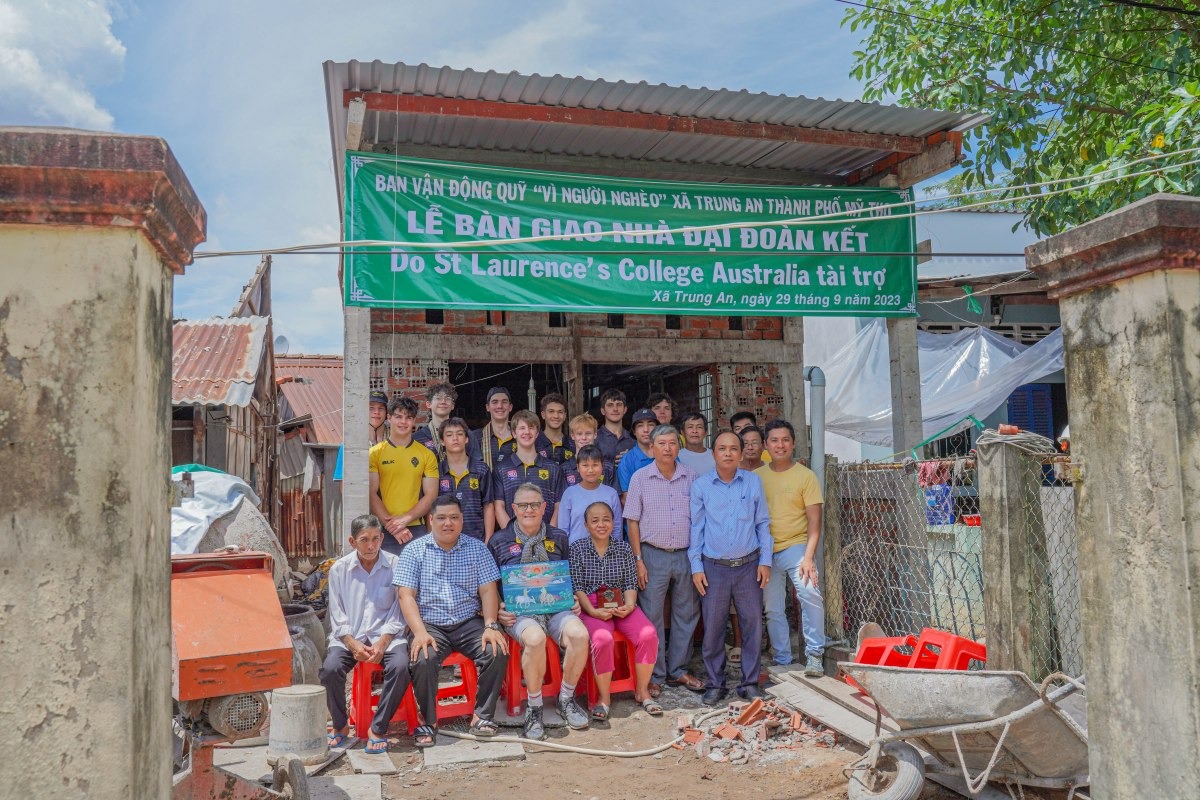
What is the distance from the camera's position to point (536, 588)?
6.02 meters

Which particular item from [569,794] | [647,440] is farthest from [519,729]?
[647,440]

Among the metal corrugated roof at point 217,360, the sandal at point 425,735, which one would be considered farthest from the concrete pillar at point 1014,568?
the metal corrugated roof at point 217,360

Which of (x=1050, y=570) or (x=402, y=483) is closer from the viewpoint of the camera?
(x=1050, y=570)

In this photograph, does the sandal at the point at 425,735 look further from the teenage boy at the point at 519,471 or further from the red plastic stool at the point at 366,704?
the teenage boy at the point at 519,471

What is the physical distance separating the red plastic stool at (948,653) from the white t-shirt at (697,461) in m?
2.42

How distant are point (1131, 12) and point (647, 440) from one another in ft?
19.3

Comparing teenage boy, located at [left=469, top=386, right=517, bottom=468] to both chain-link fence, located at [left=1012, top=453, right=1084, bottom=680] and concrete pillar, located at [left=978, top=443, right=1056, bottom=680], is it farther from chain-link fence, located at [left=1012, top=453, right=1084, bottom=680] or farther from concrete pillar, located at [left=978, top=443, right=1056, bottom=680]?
chain-link fence, located at [left=1012, top=453, right=1084, bottom=680]

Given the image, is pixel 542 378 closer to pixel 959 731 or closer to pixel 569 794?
pixel 569 794

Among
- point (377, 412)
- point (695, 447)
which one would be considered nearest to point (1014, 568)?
point (695, 447)

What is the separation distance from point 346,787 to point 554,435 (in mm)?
2834

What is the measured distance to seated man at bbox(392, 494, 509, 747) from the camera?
5.61 metres

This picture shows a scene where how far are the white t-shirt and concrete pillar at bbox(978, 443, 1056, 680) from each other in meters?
2.55

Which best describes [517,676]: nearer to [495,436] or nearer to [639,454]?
[495,436]

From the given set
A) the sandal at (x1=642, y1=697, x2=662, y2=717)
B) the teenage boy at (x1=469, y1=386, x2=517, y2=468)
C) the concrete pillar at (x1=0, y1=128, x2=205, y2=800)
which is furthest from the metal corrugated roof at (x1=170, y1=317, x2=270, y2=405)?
the concrete pillar at (x1=0, y1=128, x2=205, y2=800)
